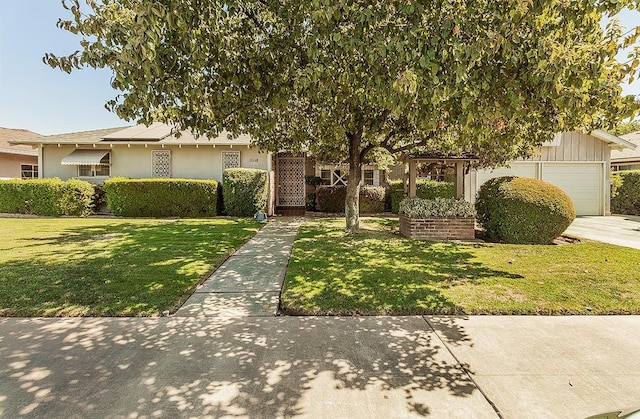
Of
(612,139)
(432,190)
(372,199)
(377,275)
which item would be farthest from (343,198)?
(612,139)

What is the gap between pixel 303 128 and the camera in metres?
9.69

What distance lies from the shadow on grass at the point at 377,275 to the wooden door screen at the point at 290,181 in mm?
7955

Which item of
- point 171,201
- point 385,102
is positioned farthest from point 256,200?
point 385,102

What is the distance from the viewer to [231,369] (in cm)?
292

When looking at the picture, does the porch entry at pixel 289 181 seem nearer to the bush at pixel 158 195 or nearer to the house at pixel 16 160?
the bush at pixel 158 195

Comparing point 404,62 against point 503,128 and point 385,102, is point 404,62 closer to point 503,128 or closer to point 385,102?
point 385,102

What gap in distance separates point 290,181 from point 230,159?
9.73ft

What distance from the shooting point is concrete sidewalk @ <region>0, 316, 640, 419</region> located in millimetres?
2441

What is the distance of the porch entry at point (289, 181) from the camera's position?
16.5 m

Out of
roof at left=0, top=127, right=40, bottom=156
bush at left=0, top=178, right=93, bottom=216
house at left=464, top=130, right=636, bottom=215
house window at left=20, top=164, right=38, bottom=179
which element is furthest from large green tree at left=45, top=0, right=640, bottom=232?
house window at left=20, top=164, right=38, bottom=179

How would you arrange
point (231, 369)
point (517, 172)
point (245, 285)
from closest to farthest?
point (231, 369)
point (245, 285)
point (517, 172)

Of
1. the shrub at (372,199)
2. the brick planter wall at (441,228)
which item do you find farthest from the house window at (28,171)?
the brick planter wall at (441,228)

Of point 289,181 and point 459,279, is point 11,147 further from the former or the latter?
point 459,279

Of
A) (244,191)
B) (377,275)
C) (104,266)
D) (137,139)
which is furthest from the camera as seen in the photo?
(137,139)
